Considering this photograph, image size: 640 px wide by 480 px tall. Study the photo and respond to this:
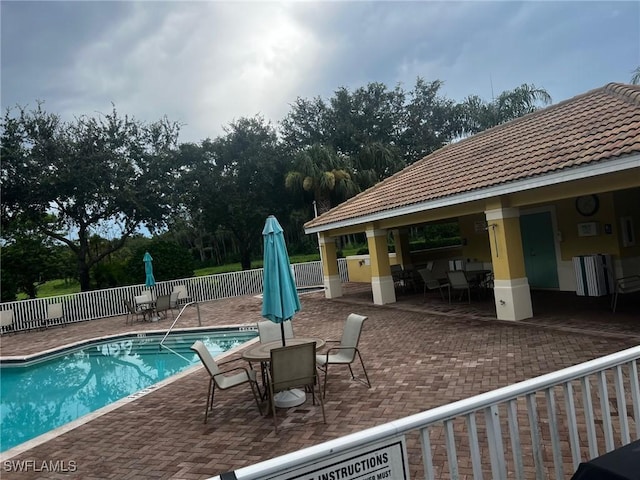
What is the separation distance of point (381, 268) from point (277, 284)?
7.95 meters

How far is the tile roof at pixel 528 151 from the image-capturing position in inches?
303

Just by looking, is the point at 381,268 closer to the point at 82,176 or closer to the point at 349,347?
the point at 349,347

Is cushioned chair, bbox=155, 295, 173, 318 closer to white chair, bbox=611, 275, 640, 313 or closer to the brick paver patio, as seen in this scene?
the brick paver patio

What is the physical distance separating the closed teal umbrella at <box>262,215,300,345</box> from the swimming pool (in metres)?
3.27

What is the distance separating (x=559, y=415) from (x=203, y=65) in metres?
15.4

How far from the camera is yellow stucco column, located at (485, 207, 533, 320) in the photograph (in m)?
9.03

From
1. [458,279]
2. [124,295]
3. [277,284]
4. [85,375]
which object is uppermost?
[277,284]

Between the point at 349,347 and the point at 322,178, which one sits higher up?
the point at 322,178

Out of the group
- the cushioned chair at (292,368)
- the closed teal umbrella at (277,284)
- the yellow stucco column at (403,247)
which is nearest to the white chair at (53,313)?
the yellow stucco column at (403,247)

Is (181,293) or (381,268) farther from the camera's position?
(181,293)

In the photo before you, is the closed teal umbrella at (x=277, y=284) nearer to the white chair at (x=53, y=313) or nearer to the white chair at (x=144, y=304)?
the white chair at (x=144, y=304)

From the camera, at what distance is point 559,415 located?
4.26 m

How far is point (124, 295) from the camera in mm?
18781

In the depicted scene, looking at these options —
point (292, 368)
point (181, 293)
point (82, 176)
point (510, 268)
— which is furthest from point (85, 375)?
point (82, 176)
